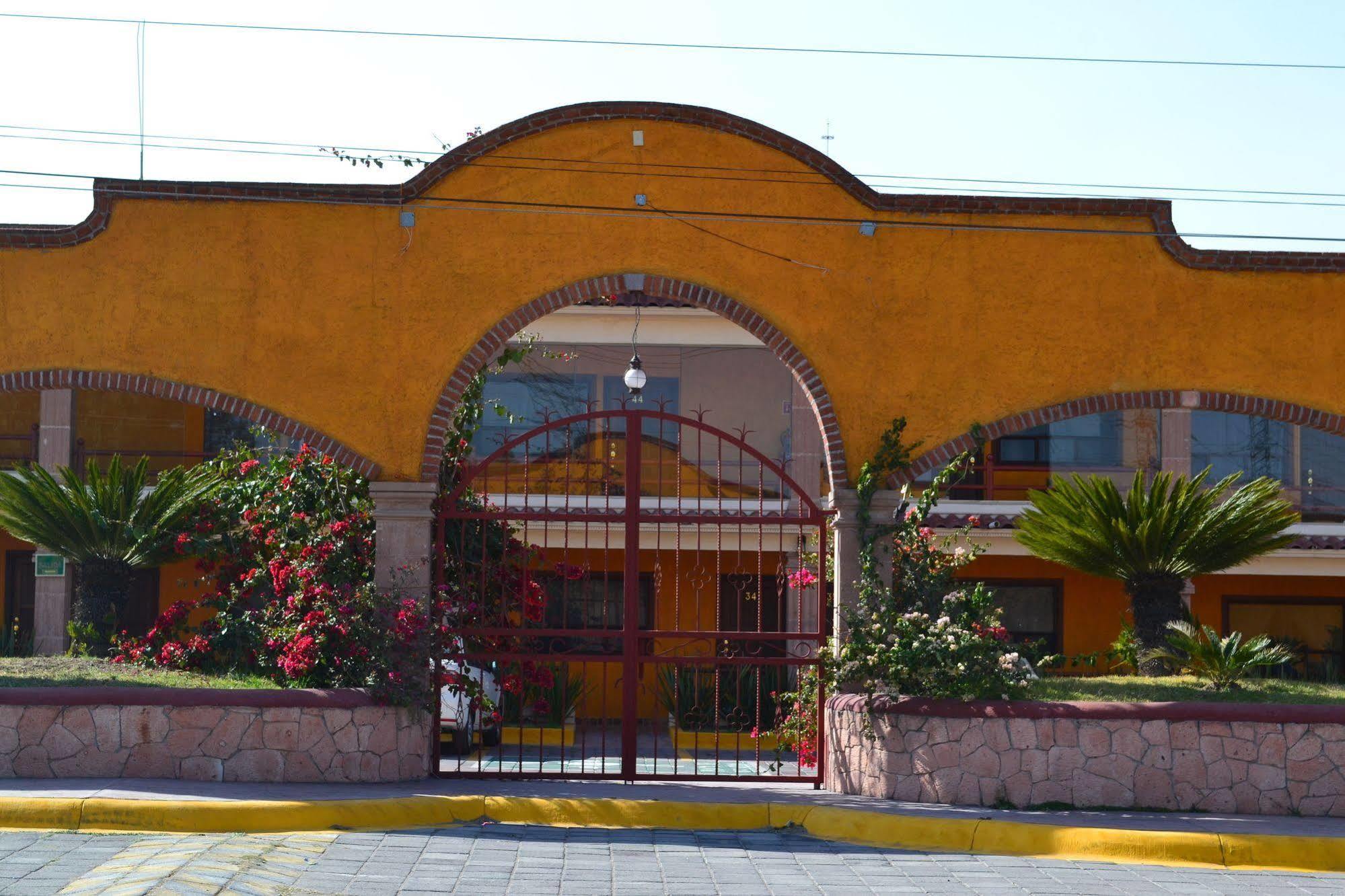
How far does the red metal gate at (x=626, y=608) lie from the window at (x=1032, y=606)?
390cm

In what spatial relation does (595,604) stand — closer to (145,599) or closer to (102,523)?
(145,599)

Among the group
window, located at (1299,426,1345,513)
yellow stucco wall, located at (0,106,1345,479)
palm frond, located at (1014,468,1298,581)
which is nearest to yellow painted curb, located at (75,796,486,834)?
yellow stucco wall, located at (0,106,1345,479)

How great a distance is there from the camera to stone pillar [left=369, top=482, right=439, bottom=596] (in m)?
12.4

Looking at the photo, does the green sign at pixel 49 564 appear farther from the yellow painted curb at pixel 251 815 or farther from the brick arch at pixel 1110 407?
the brick arch at pixel 1110 407

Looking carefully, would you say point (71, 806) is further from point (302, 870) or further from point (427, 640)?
point (427, 640)

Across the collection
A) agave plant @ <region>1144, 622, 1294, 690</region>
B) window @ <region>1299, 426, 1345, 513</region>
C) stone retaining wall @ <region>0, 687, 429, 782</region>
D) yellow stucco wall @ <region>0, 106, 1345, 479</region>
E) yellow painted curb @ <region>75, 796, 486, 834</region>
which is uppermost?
yellow stucco wall @ <region>0, 106, 1345, 479</region>

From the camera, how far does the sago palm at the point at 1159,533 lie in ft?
42.4

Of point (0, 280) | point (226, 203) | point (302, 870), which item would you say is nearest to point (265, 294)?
point (226, 203)

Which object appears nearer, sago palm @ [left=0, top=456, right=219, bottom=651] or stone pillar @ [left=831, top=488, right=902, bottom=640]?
stone pillar @ [left=831, top=488, right=902, bottom=640]

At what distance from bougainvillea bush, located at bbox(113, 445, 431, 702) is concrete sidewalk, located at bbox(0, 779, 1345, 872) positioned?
1023mm

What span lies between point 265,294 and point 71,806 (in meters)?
4.61

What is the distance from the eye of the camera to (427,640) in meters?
12.1

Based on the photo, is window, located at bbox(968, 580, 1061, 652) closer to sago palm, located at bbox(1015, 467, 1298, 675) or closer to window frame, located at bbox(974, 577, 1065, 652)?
window frame, located at bbox(974, 577, 1065, 652)

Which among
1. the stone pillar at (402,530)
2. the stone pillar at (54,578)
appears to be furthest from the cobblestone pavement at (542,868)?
the stone pillar at (54,578)
